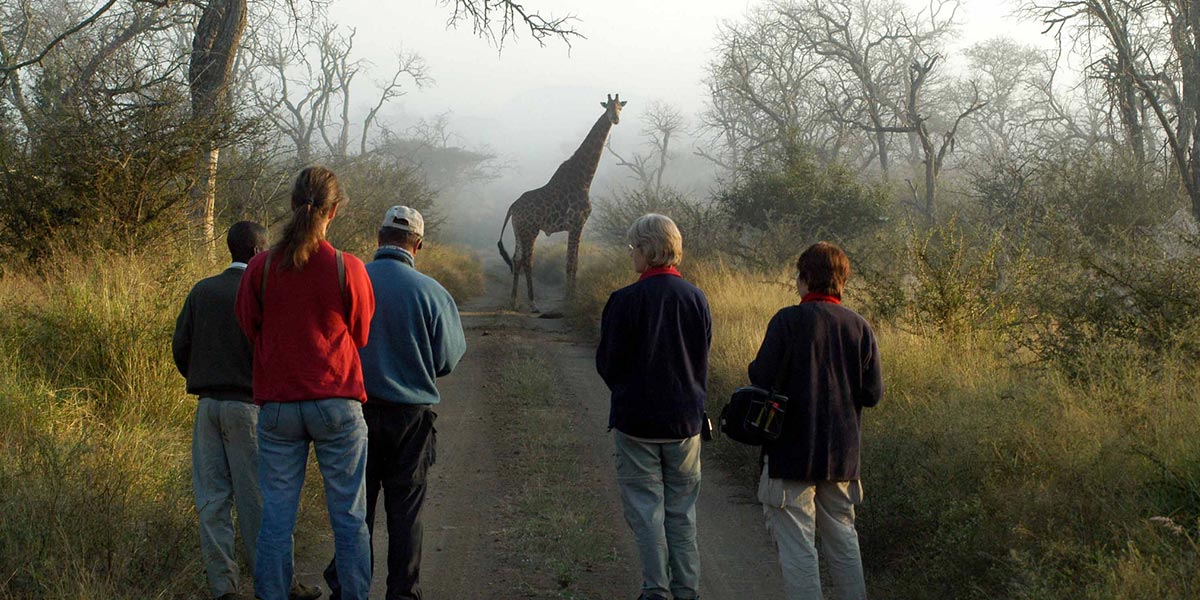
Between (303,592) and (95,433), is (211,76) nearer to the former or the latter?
(95,433)

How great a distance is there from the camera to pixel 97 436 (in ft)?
18.0

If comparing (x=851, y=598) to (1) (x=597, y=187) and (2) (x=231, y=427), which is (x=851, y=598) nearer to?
(2) (x=231, y=427)

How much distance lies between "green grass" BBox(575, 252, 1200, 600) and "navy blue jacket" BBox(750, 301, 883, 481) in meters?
0.77

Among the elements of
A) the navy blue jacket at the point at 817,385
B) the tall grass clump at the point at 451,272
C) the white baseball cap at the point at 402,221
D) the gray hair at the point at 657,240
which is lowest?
the tall grass clump at the point at 451,272

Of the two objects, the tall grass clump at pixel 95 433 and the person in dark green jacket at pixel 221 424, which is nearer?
the tall grass clump at pixel 95 433

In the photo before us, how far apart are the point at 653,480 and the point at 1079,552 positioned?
5.61ft

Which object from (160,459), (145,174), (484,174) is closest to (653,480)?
(160,459)

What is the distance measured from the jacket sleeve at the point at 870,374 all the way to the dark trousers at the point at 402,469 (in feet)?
6.07

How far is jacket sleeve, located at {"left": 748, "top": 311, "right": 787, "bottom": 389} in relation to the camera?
4.16 m

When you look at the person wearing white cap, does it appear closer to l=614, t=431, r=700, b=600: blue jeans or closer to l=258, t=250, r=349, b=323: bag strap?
l=258, t=250, r=349, b=323: bag strap

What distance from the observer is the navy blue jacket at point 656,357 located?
14.3ft

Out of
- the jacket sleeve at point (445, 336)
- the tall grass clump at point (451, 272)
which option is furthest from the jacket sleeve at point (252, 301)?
the tall grass clump at point (451, 272)

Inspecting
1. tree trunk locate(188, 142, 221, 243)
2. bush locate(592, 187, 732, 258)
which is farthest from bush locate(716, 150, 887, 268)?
tree trunk locate(188, 142, 221, 243)

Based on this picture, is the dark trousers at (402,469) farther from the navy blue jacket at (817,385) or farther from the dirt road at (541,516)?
the navy blue jacket at (817,385)
